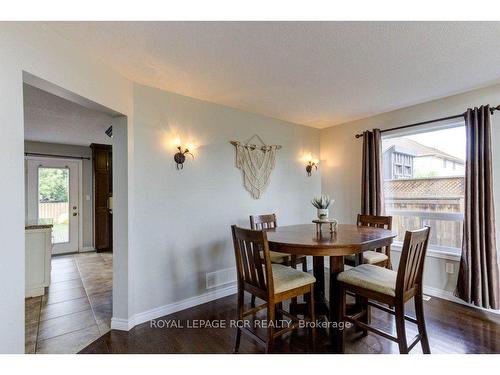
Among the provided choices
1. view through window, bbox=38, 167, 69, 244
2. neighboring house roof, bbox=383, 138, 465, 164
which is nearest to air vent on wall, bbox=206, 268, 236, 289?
neighboring house roof, bbox=383, 138, 465, 164

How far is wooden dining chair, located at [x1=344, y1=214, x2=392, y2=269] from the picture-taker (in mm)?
2553

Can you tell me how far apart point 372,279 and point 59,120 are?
432cm

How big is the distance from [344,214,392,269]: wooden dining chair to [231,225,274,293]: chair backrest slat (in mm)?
1271

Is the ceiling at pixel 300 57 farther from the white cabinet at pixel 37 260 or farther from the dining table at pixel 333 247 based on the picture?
the white cabinet at pixel 37 260

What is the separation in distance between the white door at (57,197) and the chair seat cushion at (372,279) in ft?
18.2

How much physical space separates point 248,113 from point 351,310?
255 centimetres

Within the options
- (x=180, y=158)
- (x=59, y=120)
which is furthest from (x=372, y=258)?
(x=59, y=120)

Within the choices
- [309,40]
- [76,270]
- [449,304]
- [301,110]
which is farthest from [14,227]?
[449,304]

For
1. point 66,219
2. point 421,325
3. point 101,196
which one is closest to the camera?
point 421,325

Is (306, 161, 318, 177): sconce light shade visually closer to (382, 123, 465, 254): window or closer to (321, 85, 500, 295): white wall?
(321, 85, 500, 295): white wall

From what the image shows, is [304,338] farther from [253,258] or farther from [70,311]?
[70,311]

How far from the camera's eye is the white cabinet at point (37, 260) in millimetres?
3020

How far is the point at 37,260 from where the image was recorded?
3135 millimetres

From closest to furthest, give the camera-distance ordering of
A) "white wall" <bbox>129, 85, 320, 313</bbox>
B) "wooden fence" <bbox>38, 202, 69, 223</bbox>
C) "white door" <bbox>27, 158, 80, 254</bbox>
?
"white wall" <bbox>129, 85, 320, 313</bbox> → "white door" <bbox>27, 158, 80, 254</bbox> → "wooden fence" <bbox>38, 202, 69, 223</bbox>
